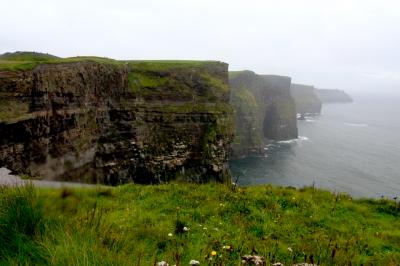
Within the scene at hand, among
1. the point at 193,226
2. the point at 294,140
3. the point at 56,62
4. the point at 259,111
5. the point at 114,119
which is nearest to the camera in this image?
the point at 193,226

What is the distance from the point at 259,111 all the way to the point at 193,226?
532 ft

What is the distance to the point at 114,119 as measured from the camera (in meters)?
73.4

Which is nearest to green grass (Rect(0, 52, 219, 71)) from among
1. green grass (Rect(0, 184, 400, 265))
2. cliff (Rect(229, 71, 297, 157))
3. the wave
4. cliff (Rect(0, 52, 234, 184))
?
cliff (Rect(0, 52, 234, 184))

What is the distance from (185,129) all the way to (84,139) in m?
23.5

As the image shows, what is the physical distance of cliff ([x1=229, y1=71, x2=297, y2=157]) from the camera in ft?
485

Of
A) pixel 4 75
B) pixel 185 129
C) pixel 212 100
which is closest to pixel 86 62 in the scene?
pixel 4 75

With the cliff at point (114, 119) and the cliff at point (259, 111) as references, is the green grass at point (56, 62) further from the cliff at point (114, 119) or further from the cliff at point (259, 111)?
the cliff at point (259, 111)

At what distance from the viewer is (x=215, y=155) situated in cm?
8619

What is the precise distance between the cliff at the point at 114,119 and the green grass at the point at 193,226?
3831cm

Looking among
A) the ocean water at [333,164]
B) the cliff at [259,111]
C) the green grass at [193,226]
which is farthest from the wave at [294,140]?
the green grass at [193,226]

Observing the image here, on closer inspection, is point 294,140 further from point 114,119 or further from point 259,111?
point 114,119

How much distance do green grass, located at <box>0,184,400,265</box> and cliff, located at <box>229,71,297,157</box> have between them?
410 feet

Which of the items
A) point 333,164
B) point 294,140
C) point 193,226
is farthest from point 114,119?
point 294,140

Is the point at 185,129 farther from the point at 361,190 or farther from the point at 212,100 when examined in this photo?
the point at 361,190
